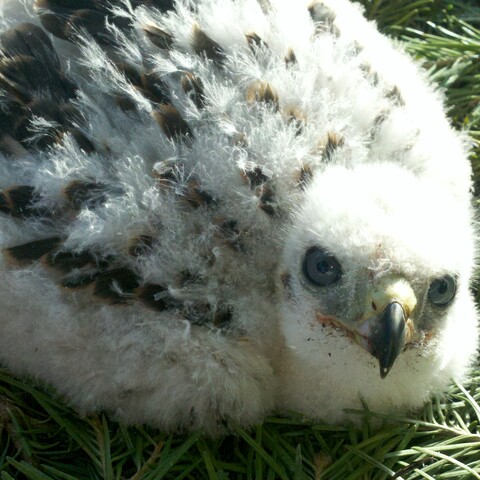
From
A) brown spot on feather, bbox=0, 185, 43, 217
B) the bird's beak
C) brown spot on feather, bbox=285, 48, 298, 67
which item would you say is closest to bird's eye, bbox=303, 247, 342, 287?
the bird's beak

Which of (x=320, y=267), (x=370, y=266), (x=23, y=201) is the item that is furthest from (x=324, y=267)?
(x=23, y=201)

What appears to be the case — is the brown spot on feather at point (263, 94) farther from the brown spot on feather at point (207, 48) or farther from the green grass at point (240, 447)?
the green grass at point (240, 447)

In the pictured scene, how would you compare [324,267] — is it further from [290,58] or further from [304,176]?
[290,58]

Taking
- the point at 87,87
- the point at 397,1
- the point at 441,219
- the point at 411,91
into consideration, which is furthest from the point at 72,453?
the point at 397,1

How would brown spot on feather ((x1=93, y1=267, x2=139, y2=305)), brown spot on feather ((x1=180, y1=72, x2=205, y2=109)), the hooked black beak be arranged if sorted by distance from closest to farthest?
the hooked black beak
brown spot on feather ((x1=93, y1=267, x2=139, y2=305))
brown spot on feather ((x1=180, y1=72, x2=205, y2=109))

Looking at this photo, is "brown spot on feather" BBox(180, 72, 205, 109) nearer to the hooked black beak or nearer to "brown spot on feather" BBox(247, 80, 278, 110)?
"brown spot on feather" BBox(247, 80, 278, 110)

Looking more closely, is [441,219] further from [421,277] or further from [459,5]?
[459,5]
